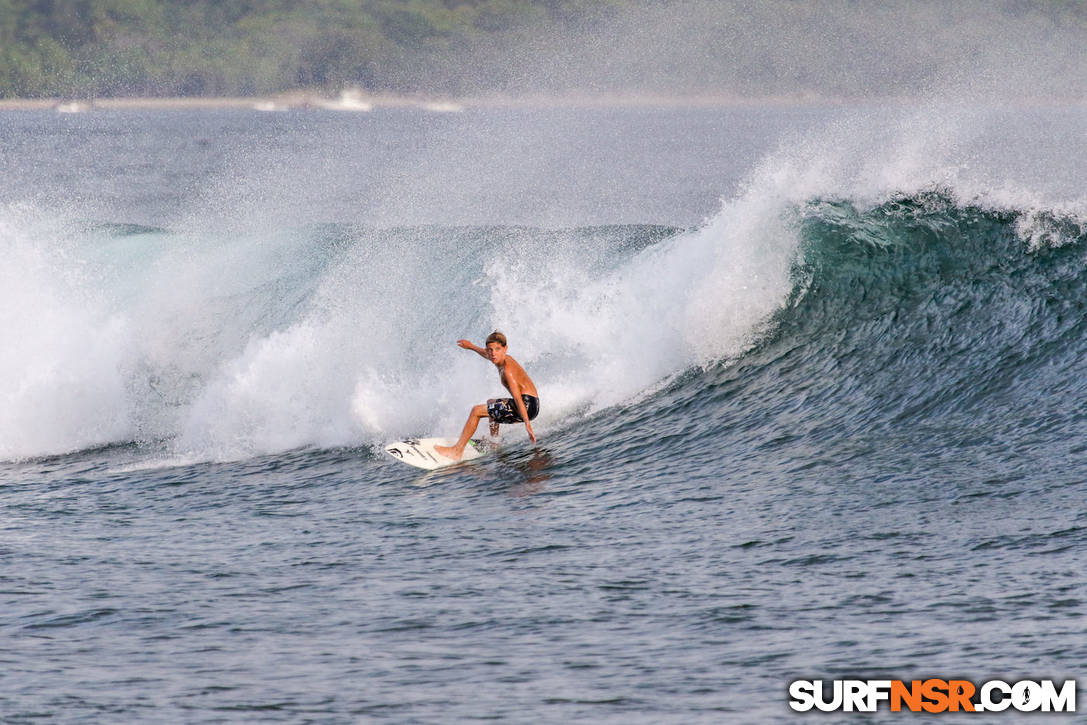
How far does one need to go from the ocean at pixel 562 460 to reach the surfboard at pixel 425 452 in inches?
6.9

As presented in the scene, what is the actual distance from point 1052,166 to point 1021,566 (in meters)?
37.4

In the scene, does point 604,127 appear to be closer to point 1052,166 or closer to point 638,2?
point 638,2

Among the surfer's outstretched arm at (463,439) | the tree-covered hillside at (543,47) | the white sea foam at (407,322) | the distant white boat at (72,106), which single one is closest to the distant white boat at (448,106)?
the tree-covered hillside at (543,47)

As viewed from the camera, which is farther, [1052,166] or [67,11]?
[67,11]

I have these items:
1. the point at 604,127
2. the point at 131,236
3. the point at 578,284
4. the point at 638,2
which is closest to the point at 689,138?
the point at 604,127

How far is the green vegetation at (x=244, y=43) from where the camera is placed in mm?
130625

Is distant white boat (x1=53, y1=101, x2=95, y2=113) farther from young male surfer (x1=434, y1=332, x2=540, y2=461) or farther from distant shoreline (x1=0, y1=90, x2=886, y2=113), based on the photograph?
young male surfer (x1=434, y1=332, x2=540, y2=461)

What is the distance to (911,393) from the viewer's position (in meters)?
12.7

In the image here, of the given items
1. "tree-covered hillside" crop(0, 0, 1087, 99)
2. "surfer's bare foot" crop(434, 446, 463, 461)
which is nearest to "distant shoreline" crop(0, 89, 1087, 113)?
"tree-covered hillside" crop(0, 0, 1087, 99)

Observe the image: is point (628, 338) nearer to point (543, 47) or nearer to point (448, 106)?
point (543, 47)

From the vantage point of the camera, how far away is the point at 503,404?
12664 mm

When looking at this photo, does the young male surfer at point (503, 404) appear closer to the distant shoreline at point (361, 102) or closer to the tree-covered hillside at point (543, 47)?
the tree-covered hillside at point (543, 47)

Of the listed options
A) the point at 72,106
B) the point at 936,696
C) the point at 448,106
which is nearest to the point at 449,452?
the point at 936,696

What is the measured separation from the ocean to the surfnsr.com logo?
0.31 feet
